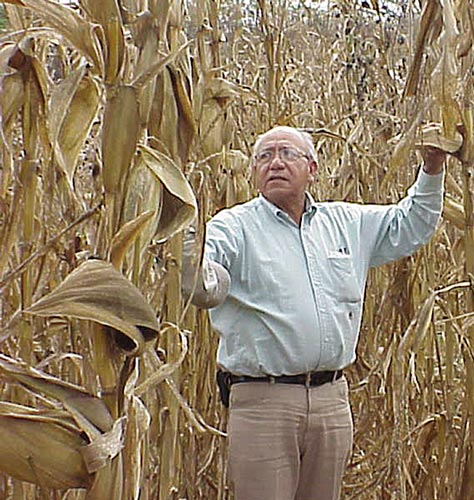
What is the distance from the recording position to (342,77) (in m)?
2.20

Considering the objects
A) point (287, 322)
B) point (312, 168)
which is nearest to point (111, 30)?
point (287, 322)

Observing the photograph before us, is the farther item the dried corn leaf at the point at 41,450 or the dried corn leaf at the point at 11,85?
the dried corn leaf at the point at 11,85

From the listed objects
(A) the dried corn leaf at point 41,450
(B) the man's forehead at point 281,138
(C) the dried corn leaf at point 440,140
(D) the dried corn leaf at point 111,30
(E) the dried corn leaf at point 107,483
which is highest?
(D) the dried corn leaf at point 111,30

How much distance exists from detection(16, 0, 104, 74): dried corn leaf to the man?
39.3 inches

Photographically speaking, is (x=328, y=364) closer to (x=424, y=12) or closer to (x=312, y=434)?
(x=312, y=434)

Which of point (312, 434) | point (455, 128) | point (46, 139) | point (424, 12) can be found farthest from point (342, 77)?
point (46, 139)

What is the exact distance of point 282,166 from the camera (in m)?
1.79

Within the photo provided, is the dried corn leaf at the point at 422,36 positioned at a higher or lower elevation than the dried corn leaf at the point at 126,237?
higher

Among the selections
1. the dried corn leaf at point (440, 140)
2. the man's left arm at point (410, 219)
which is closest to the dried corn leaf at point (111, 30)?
the dried corn leaf at point (440, 140)

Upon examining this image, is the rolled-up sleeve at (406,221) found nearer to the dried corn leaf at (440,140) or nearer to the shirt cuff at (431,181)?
the shirt cuff at (431,181)

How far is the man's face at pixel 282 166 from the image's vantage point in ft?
5.87

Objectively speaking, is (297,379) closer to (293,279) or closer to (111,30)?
(293,279)

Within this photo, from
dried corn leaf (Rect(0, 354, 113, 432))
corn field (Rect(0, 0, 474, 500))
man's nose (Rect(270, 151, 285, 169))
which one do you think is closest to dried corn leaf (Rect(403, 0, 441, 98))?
corn field (Rect(0, 0, 474, 500))

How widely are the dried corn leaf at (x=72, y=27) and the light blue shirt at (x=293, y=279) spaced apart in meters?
1.00
